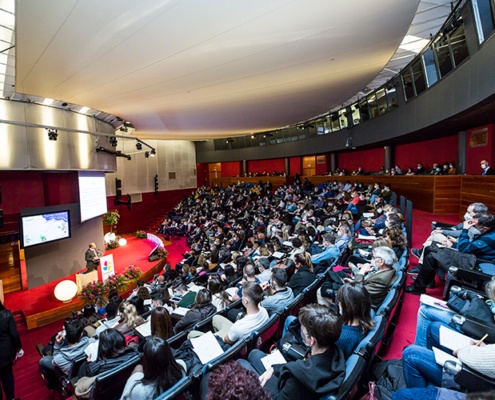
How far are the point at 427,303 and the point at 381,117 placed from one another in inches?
415

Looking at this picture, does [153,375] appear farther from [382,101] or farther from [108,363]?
[382,101]

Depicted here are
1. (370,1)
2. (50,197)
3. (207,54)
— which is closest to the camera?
(370,1)

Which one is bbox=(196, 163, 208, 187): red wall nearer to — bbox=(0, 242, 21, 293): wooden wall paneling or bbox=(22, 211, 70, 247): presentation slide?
bbox=(22, 211, 70, 247): presentation slide

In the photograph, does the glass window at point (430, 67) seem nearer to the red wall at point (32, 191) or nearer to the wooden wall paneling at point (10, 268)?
the red wall at point (32, 191)

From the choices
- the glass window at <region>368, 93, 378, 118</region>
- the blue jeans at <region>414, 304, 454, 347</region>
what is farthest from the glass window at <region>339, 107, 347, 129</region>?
the blue jeans at <region>414, 304, 454, 347</region>

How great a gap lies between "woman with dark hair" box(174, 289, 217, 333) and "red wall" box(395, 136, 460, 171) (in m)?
10.8

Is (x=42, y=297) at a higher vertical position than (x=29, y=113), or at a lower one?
lower

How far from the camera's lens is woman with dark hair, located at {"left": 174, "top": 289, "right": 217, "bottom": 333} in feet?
11.1

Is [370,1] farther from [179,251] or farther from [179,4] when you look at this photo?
[179,251]

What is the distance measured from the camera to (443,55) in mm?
6582

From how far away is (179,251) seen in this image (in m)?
12.8

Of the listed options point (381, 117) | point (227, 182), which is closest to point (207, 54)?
point (381, 117)

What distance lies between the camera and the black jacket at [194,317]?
3379 millimetres

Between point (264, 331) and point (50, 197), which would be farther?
point (50, 197)
